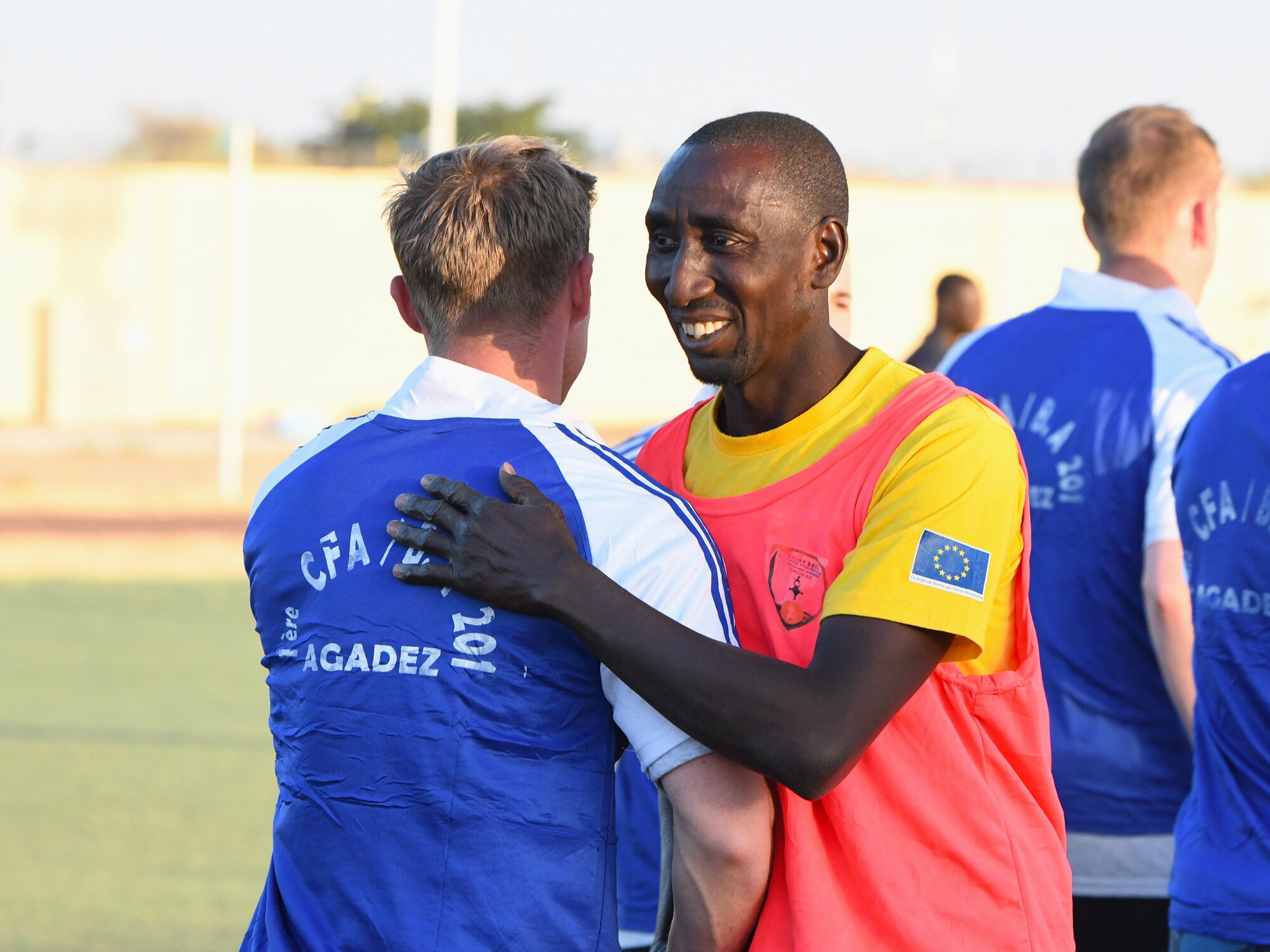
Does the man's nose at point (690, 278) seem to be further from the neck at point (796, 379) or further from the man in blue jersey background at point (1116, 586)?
the man in blue jersey background at point (1116, 586)

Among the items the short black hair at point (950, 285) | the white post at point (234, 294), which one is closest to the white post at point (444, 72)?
the white post at point (234, 294)

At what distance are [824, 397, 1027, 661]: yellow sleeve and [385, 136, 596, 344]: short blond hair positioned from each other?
0.56 metres

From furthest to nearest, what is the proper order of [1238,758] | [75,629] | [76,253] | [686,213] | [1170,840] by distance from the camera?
[76,253], [75,629], [1170,840], [1238,758], [686,213]

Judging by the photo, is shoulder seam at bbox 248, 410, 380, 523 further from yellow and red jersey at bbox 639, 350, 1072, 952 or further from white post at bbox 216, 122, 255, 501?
white post at bbox 216, 122, 255, 501

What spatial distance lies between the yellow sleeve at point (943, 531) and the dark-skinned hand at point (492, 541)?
39 centimetres

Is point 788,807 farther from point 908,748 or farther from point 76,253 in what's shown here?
point 76,253

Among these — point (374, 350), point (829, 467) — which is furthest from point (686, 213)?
point (374, 350)

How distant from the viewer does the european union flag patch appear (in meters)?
2.03

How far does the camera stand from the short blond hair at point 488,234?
2.15 m

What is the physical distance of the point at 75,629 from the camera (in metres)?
11.2

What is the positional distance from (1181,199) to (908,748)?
6.77 ft

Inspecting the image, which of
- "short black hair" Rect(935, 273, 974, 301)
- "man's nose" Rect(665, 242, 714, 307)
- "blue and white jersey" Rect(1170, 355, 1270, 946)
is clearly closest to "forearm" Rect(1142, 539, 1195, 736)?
"blue and white jersey" Rect(1170, 355, 1270, 946)

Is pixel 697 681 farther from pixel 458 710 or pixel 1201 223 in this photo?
pixel 1201 223

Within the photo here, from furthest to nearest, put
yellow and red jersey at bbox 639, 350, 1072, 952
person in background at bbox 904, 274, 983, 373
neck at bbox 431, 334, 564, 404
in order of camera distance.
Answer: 1. person in background at bbox 904, 274, 983, 373
2. neck at bbox 431, 334, 564, 404
3. yellow and red jersey at bbox 639, 350, 1072, 952
